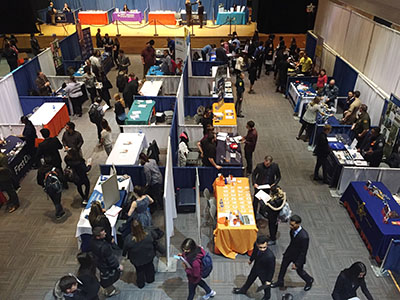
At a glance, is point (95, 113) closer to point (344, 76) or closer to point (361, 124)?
point (361, 124)

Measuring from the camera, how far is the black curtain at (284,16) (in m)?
16.3

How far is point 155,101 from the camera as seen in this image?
950cm

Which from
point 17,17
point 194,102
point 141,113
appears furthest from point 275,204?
point 17,17

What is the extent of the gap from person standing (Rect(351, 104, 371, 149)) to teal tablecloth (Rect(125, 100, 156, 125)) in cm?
522

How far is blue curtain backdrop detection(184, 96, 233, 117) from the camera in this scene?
9766 millimetres

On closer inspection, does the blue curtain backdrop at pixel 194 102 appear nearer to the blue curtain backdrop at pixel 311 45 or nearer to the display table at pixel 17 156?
the display table at pixel 17 156

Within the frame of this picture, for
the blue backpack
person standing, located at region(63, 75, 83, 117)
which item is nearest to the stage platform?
person standing, located at region(63, 75, 83, 117)

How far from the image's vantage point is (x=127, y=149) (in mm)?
7496

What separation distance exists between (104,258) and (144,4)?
19.1m

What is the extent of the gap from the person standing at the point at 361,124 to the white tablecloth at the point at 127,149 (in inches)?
207

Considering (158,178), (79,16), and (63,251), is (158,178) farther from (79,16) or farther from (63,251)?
(79,16)

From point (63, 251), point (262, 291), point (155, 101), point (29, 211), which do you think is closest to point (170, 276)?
point (262, 291)

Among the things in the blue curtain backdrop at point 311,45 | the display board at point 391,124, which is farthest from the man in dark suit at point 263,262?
the blue curtain backdrop at point 311,45

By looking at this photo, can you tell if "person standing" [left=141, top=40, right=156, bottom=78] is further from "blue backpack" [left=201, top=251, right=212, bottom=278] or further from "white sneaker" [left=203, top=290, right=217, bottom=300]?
"blue backpack" [left=201, top=251, right=212, bottom=278]
